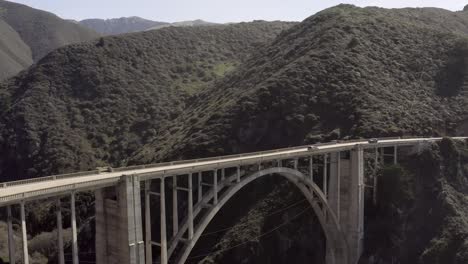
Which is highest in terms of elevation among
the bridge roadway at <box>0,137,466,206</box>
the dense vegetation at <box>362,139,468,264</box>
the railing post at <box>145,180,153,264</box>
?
the bridge roadway at <box>0,137,466,206</box>

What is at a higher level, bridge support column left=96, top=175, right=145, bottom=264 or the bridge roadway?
the bridge roadway

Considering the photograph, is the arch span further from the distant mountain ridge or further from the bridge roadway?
the distant mountain ridge

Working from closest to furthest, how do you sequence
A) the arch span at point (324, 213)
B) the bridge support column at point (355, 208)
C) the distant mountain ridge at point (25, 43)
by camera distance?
the arch span at point (324, 213) < the bridge support column at point (355, 208) < the distant mountain ridge at point (25, 43)

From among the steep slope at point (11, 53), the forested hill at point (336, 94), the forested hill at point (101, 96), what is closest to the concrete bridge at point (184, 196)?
the forested hill at point (336, 94)

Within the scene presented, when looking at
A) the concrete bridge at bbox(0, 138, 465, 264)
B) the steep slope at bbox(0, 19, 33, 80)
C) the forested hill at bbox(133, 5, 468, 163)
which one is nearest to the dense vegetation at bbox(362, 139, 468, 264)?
the concrete bridge at bbox(0, 138, 465, 264)

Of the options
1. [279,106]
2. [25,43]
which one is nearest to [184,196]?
[279,106]

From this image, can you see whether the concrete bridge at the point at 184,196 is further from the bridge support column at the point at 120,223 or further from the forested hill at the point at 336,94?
the forested hill at the point at 336,94
